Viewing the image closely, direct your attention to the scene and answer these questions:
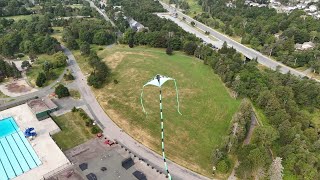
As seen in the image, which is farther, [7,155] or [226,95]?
[226,95]

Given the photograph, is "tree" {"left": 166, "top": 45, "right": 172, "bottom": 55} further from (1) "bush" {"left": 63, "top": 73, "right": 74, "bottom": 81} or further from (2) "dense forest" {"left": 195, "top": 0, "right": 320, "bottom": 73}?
(1) "bush" {"left": 63, "top": 73, "right": 74, "bottom": 81}

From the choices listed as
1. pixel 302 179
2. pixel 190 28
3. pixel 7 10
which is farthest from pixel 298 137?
pixel 7 10

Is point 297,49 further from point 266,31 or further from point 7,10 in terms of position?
point 7,10

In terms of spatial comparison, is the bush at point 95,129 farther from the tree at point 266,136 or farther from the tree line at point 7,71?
the tree line at point 7,71

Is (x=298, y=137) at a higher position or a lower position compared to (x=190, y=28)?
higher

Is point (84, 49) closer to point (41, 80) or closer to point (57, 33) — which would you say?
point (41, 80)

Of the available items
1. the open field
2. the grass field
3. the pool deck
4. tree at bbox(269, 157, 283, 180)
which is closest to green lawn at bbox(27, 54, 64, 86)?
the grass field

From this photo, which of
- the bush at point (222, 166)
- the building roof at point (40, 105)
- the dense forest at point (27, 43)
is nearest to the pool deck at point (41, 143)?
the building roof at point (40, 105)
